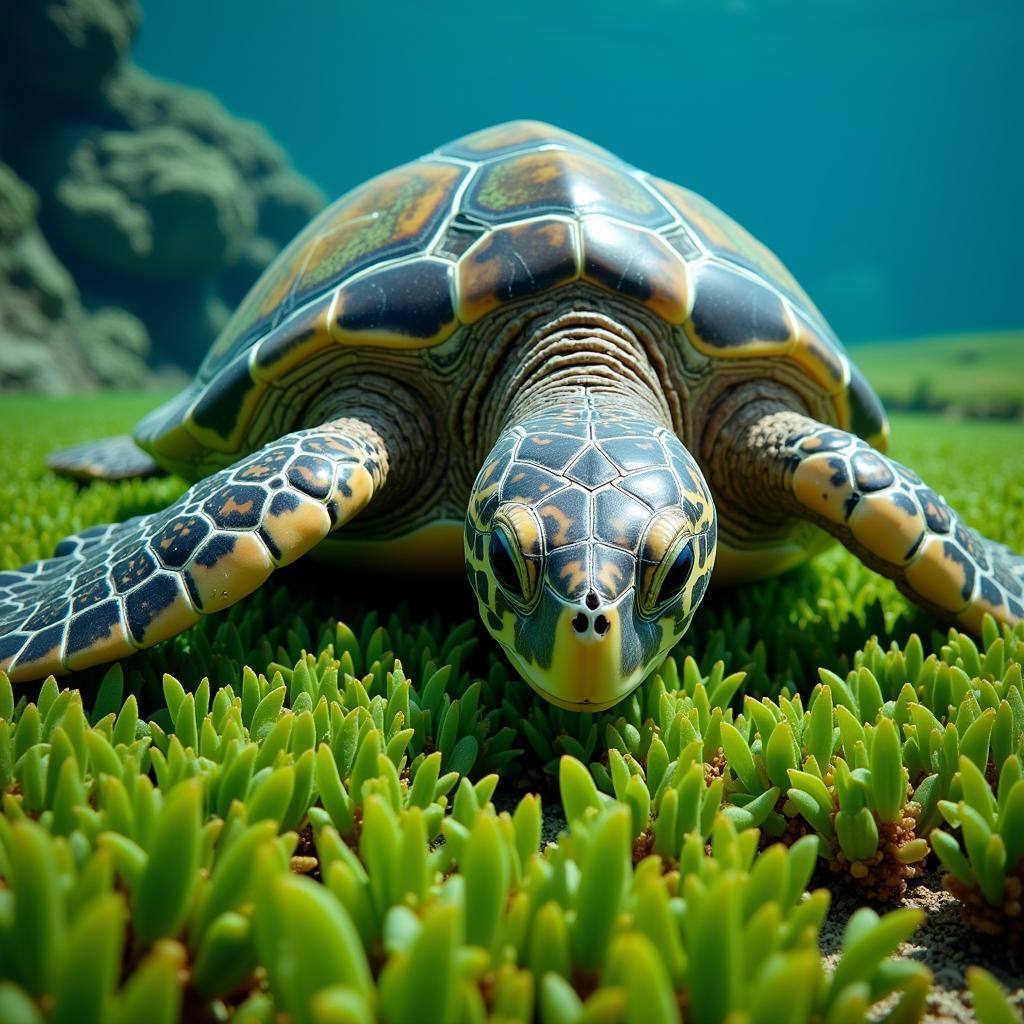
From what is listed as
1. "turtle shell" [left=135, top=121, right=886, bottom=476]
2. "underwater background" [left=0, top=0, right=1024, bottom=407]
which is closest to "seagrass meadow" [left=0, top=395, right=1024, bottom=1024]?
"turtle shell" [left=135, top=121, right=886, bottom=476]

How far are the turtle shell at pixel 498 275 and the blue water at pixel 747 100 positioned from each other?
78915mm

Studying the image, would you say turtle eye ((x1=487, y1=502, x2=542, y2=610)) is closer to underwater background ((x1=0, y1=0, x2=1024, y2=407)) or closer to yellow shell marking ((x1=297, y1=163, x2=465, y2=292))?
yellow shell marking ((x1=297, y1=163, x2=465, y2=292))

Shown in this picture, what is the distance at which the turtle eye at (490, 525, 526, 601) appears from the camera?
1188 millimetres

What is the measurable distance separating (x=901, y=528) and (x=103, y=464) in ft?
11.3

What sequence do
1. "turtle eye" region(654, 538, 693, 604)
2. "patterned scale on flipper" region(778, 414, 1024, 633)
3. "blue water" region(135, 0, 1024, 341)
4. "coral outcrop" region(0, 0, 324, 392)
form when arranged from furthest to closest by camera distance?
1. "blue water" region(135, 0, 1024, 341)
2. "coral outcrop" region(0, 0, 324, 392)
3. "patterned scale on flipper" region(778, 414, 1024, 633)
4. "turtle eye" region(654, 538, 693, 604)

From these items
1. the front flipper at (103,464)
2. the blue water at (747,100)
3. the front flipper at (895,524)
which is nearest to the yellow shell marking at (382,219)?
the front flipper at (895,524)

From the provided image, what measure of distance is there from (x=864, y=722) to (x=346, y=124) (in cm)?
11430

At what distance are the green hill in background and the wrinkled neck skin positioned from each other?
1466 cm

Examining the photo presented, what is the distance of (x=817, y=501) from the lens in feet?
5.24

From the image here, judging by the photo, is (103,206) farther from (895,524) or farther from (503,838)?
(503,838)

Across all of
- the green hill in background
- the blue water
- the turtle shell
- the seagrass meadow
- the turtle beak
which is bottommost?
the seagrass meadow

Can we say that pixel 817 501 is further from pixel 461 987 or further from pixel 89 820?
pixel 89 820

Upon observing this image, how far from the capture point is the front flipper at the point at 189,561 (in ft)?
4.17

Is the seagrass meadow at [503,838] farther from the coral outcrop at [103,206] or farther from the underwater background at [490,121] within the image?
the coral outcrop at [103,206]
